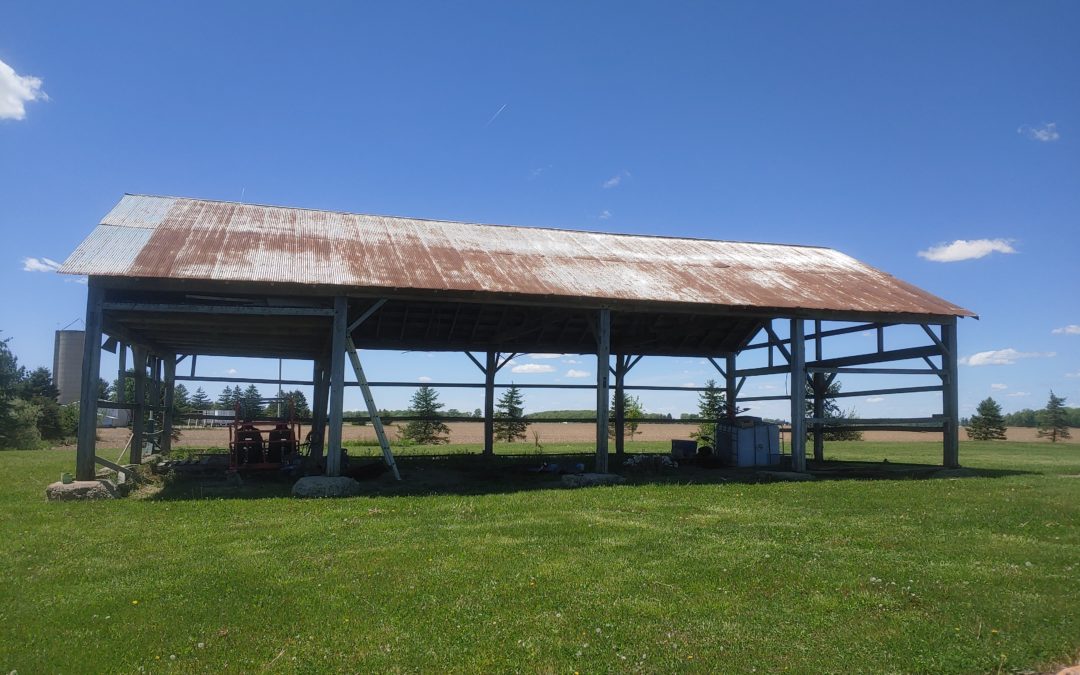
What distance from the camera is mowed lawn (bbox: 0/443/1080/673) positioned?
5293mm

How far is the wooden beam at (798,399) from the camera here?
A: 55.1ft

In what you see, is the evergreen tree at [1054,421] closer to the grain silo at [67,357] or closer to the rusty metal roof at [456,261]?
the rusty metal roof at [456,261]

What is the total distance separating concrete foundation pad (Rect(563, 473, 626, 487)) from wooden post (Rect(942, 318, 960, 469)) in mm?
8802

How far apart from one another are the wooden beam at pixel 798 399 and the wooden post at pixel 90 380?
47.6ft

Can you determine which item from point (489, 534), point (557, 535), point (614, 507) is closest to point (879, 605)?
point (557, 535)

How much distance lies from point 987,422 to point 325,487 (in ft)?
200

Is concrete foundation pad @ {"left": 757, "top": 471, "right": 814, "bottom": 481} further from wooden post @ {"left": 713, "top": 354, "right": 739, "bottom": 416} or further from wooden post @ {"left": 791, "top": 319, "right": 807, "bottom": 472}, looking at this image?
wooden post @ {"left": 713, "top": 354, "right": 739, "bottom": 416}

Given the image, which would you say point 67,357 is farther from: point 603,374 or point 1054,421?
point 1054,421

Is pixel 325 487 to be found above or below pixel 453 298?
below

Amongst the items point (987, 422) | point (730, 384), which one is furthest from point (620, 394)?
point (987, 422)

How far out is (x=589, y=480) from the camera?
48.4ft

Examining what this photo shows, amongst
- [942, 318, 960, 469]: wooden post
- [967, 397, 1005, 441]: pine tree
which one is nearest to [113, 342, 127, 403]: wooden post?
[942, 318, 960, 469]: wooden post

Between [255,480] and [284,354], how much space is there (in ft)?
25.9

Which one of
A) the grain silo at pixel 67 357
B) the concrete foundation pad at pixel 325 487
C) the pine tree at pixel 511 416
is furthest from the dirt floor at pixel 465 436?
the grain silo at pixel 67 357
